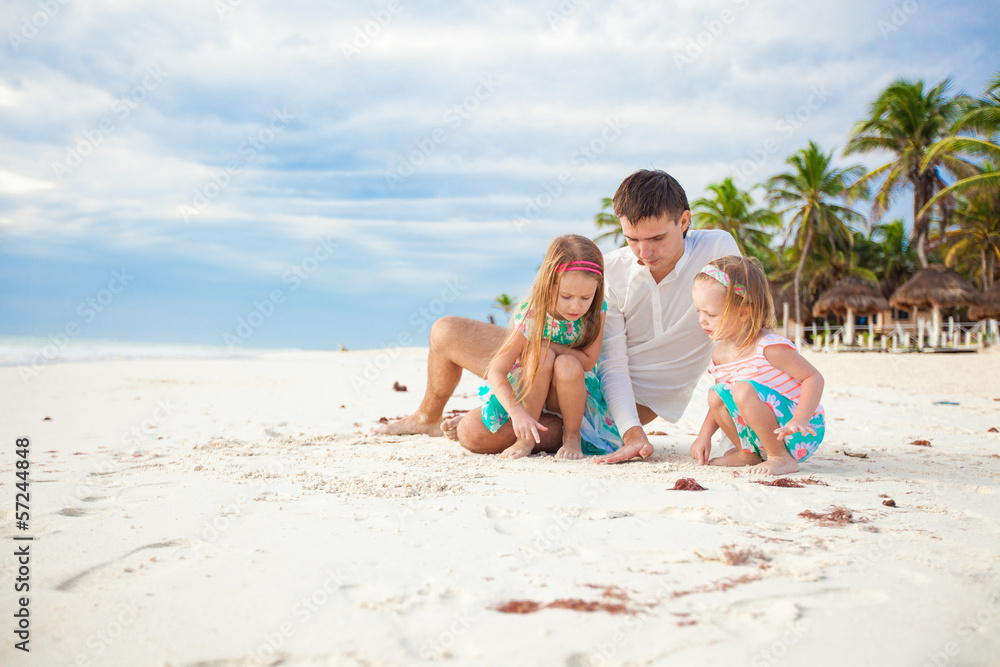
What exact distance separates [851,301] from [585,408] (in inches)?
1051

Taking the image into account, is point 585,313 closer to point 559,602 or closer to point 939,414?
point 559,602

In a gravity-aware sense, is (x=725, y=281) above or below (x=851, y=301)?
below

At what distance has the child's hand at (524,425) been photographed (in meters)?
3.14

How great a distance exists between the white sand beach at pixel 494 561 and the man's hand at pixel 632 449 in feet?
0.25

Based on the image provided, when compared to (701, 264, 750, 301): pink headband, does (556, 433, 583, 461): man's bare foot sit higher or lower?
lower

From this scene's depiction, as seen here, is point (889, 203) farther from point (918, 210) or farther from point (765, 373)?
point (765, 373)

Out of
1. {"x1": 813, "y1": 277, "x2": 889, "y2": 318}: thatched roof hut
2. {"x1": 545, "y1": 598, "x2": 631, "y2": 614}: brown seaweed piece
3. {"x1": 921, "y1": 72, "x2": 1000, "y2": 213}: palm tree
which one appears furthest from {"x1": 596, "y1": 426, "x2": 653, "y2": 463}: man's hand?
{"x1": 813, "y1": 277, "x2": 889, "y2": 318}: thatched roof hut

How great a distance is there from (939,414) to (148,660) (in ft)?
22.3

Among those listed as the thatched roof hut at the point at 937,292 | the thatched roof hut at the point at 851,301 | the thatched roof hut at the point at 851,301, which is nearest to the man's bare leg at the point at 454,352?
the thatched roof hut at the point at 937,292

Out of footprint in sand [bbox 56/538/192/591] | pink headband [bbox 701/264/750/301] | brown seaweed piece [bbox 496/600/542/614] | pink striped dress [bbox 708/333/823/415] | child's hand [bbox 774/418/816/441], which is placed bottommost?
footprint in sand [bbox 56/538/192/591]

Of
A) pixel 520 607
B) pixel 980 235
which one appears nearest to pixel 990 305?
pixel 980 235

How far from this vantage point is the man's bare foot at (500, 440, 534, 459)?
129 inches

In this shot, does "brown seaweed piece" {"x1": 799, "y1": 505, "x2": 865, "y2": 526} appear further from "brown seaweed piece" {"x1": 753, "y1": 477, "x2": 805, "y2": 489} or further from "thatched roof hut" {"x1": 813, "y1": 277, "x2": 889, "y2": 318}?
"thatched roof hut" {"x1": 813, "y1": 277, "x2": 889, "y2": 318}

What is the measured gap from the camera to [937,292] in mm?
23266
